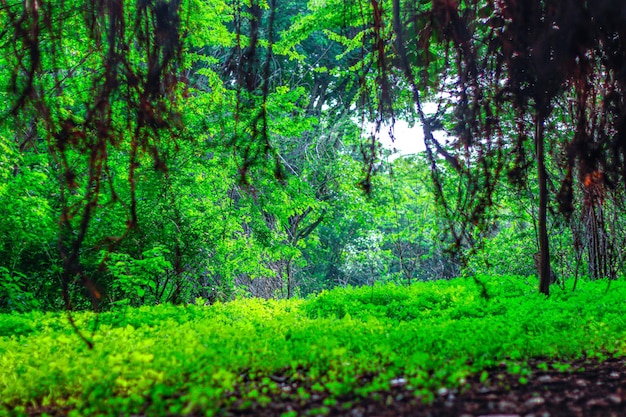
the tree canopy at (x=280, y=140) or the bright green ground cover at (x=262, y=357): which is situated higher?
the tree canopy at (x=280, y=140)

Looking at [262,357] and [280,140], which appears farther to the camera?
[280,140]

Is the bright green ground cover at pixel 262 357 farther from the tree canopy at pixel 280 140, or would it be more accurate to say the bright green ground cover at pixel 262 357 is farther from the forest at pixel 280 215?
the tree canopy at pixel 280 140

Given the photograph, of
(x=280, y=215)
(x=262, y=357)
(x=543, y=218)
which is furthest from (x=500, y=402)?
(x=280, y=215)

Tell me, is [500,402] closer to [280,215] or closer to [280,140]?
[280,215]

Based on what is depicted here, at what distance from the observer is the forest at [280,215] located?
2787 mm

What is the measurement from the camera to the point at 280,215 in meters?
12.5

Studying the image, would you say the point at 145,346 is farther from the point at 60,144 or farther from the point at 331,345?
the point at 60,144

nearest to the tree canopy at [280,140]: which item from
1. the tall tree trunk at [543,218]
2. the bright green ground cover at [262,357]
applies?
the tall tree trunk at [543,218]

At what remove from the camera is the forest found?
2.79 meters

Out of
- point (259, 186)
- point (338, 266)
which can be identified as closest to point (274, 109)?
point (259, 186)

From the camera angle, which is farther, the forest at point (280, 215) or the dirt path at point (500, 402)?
the forest at point (280, 215)

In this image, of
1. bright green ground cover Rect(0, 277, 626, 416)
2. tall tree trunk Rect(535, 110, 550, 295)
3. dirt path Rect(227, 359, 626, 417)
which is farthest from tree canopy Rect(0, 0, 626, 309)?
dirt path Rect(227, 359, 626, 417)

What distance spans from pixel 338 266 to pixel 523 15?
19.9 m

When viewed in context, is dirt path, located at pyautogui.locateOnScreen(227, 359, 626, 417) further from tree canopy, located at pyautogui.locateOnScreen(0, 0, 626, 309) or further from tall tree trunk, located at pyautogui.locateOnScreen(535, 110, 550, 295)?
tall tree trunk, located at pyautogui.locateOnScreen(535, 110, 550, 295)
